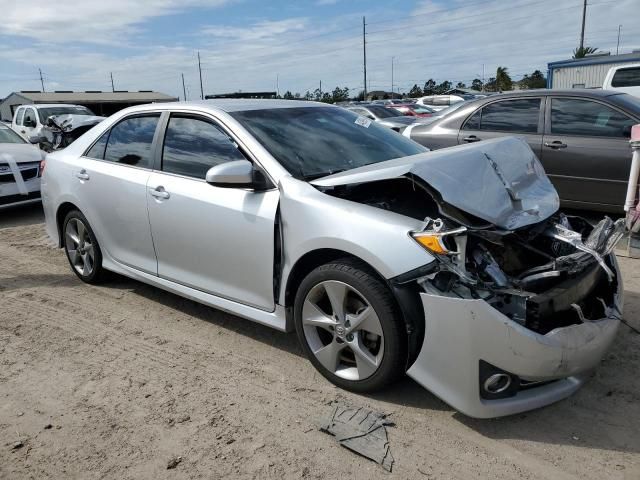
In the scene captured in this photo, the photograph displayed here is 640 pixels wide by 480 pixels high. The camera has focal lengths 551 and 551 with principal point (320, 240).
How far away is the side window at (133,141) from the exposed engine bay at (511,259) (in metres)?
1.74

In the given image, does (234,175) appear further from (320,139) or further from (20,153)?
(20,153)

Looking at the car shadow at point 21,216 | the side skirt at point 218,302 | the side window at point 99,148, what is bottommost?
the car shadow at point 21,216

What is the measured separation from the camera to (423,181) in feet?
9.20

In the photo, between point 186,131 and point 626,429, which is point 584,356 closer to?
point 626,429

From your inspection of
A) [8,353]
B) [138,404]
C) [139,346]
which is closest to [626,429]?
[138,404]

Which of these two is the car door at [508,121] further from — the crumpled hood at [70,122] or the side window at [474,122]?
the crumpled hood at [70,122]

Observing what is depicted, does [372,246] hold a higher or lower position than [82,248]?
higher

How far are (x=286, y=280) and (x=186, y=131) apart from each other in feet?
4.64

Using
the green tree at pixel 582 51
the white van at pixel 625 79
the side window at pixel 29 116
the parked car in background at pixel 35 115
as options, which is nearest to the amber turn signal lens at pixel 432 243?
the white van at pixel 625 79

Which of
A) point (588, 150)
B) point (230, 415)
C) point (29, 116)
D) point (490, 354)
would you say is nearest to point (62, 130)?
point (29, 116)

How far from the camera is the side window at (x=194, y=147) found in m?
3.57

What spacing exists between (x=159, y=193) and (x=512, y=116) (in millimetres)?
4495

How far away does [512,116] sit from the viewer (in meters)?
6.53

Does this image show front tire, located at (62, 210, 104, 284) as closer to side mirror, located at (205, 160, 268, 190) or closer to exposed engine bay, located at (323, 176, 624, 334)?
side mirror, located at (205, 160, 268, 190)
